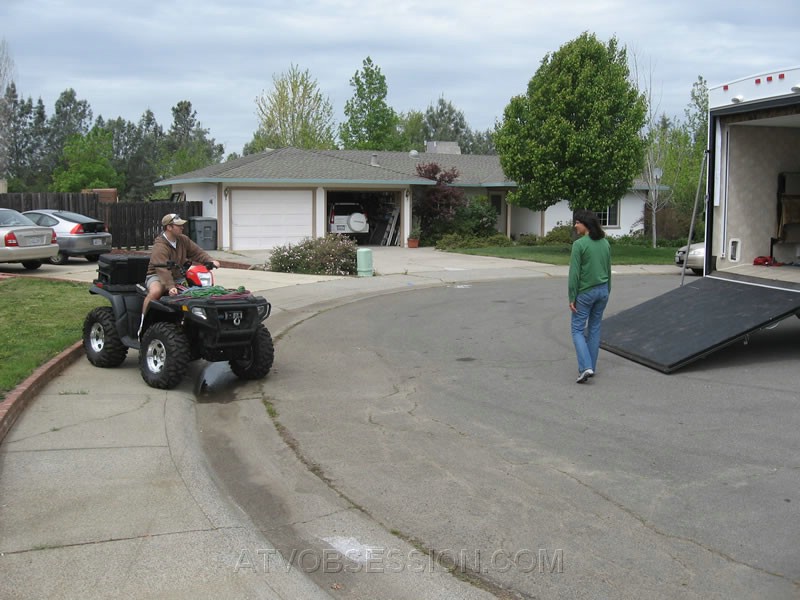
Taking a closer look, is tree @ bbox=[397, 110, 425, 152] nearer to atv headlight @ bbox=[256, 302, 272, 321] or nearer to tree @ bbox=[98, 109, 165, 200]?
tree @ bbox=[98, 109, 165, 200]

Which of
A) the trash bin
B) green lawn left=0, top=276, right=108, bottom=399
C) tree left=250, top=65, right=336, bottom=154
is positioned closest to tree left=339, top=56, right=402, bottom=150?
tree left=250, top=65, right=336, bottom=154

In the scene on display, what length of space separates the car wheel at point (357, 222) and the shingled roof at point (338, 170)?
1.57 metres

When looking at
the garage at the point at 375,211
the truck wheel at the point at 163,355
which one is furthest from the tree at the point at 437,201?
the truck wheel at the point at 163,355

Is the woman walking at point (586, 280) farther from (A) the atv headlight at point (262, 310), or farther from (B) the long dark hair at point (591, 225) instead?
(A) the atv headlight at point (262, 310)

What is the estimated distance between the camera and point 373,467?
654cm

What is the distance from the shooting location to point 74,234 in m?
22.5

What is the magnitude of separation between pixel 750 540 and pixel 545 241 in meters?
28.7

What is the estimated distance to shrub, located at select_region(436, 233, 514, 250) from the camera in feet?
103

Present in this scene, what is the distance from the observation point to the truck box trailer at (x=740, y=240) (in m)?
9.97

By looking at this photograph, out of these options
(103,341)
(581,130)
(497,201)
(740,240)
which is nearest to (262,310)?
(103,341)

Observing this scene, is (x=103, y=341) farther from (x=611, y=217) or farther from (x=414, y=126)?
(x=414, y=126)

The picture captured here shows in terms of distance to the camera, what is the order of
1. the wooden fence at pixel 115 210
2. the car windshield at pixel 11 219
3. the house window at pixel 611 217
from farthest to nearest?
the house window at pixel 611 217 → the wooden fence at pixel 115 210 → the car windshield at pixel 11 219

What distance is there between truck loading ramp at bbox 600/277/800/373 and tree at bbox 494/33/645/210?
14.8 meters

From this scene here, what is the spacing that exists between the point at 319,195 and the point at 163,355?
71.9ft
